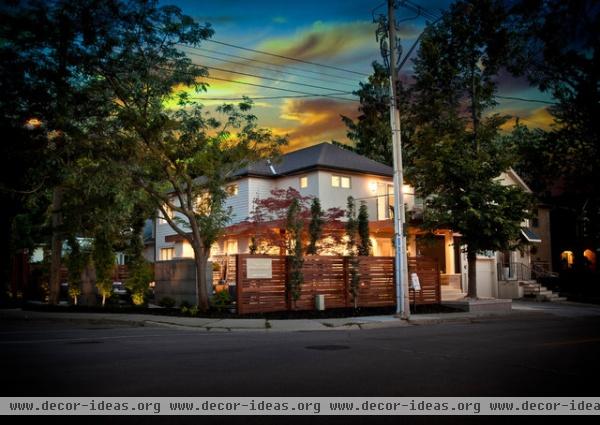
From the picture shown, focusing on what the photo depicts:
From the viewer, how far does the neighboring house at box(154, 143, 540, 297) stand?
107ft

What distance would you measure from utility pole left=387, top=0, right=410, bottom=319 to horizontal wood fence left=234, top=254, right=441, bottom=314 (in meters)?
3.32

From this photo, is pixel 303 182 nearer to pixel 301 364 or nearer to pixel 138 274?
pixel 138 274

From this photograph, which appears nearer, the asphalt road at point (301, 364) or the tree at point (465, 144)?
the asphalt road at point (301, 364)

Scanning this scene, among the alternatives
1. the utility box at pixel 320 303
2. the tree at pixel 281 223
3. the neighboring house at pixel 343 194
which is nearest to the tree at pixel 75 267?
the neighboring house at pixel 343 194

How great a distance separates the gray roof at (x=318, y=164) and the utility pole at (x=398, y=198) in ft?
41.4

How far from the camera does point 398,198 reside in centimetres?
1892

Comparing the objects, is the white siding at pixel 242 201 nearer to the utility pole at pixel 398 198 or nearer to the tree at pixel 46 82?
the tree at pixel 46 82

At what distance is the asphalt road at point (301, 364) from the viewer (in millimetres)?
7414

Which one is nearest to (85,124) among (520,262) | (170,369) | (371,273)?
(371,273)

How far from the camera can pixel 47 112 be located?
42.4ft

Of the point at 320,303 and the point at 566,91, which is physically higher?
the point at 566,91

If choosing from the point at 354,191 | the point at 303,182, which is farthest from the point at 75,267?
the point at 354,191

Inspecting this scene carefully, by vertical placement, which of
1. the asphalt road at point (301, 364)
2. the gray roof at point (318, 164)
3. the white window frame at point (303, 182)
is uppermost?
the gray roof at point (318, 164)

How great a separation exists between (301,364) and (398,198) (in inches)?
416
